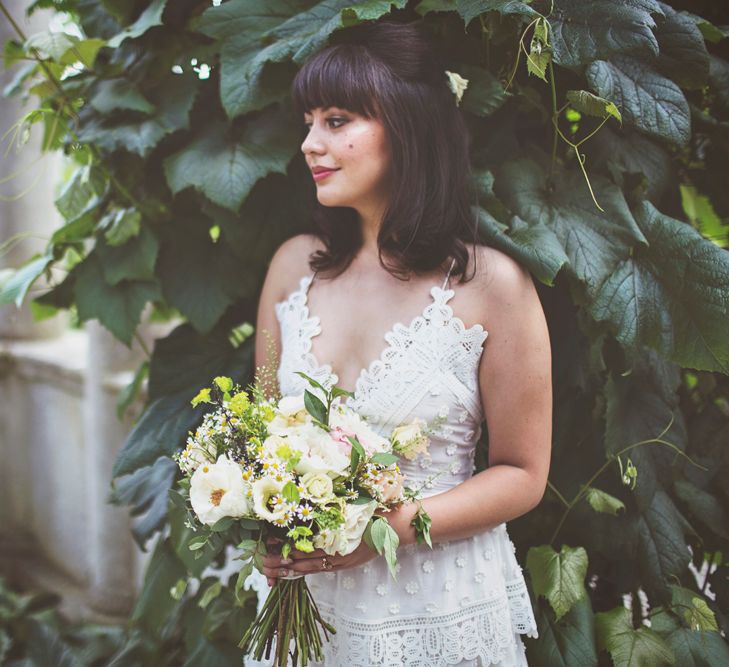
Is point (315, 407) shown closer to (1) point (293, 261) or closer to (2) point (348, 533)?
(2) point (348, 533)

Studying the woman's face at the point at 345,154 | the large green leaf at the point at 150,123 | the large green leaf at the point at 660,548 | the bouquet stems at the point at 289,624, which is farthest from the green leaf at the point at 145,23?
the large green leaf at the point at 660,548

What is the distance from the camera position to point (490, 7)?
1217mm

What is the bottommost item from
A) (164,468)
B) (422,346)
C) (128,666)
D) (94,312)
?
(128,666)

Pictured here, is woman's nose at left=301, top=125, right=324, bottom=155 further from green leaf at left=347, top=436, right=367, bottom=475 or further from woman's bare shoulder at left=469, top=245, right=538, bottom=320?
green leaf at left=347, top=436, right=367, bottom=475

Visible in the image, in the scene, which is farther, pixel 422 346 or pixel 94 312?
pixel 94 312

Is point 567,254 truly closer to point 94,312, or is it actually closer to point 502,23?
point 502,23

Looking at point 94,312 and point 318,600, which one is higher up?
point 94,312

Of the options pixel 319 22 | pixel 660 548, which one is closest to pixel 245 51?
pixel 319 22

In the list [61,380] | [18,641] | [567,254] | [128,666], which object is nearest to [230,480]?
[567,254]

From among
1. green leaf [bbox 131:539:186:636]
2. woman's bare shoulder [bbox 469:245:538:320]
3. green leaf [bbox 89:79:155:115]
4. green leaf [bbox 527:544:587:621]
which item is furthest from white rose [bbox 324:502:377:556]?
green leaf [bbox 89:79:155:115]

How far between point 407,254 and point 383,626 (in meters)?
0.63

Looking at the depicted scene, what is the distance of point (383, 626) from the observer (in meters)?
1.22

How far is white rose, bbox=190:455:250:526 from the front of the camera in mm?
1016

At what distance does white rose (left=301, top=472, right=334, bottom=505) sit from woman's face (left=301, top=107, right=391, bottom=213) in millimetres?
510
